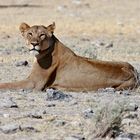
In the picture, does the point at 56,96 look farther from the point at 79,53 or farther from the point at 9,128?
the point at 79,53

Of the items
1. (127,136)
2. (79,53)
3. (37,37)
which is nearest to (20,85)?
(37,37)

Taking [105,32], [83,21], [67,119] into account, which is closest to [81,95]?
[67,119]

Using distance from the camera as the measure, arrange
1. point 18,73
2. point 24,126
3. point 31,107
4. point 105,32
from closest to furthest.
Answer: point 24,126, point 31,107, point 18,73, point 105,32

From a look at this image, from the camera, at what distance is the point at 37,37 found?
978cm

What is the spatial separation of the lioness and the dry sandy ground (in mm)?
212

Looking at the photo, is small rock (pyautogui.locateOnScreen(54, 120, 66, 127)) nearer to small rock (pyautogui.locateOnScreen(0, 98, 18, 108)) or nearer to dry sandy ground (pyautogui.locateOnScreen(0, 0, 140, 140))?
dry sandy ground (pyautogui.locateOnScreen(0, 0, 140, 140))

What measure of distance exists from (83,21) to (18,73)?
953 centimetres

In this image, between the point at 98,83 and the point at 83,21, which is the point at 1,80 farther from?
the point at 83,21

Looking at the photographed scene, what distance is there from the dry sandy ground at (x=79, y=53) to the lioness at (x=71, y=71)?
0.21m

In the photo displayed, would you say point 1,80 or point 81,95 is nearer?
point 81,95

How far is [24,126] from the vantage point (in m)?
7.54

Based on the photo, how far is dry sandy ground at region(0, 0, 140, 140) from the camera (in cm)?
740

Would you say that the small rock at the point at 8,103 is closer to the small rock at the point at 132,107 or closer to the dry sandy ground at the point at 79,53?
the dry sandy ground at the point at 79,53

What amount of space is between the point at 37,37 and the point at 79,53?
4640mm
